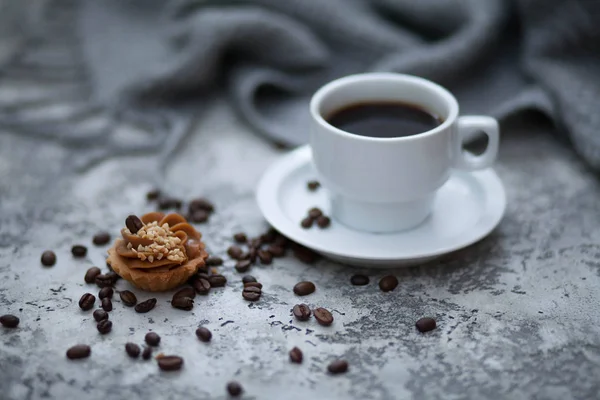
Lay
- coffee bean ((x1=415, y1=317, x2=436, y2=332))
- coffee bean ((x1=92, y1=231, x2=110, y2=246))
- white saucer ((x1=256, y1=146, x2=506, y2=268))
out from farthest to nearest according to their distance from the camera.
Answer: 1. coffee bean ((x1=92, y1=231, x2=110, y2=246))
2. white saucer ((x1=256, y1=146, x2=506, y2=268))
3. coffee bean ((x1=415, y1=317, x2=436, y2=332))

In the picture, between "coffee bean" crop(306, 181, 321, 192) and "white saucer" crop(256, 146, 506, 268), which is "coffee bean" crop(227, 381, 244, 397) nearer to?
"white saucer" crop(256, 146, 506, 268)

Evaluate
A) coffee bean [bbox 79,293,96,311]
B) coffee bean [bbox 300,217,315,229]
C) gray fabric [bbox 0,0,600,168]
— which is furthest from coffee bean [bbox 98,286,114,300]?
gray fabric [bbox 0,0,600,168]

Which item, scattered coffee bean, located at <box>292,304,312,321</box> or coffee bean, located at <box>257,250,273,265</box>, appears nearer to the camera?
scattered coffee bean, located at <box>292,304,312,321</box>

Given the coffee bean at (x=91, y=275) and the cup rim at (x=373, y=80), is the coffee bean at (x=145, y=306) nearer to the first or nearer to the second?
the coffee bean at (x=91, y=275)

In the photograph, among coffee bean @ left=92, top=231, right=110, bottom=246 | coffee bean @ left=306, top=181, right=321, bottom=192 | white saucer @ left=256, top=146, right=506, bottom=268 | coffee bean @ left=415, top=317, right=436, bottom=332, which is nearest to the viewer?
coffee bean @ left=415, top=317, right=436, bottom=332

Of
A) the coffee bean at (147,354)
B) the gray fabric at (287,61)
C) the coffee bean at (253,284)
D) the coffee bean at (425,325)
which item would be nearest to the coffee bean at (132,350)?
the coffee bean at (147,354)

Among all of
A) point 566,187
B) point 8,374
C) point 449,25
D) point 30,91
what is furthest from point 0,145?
point 566,187

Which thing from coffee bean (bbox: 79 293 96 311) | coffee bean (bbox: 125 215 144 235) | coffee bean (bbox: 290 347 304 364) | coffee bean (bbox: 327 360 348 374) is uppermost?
coffee bean (bbox: 125 215 144 235)
